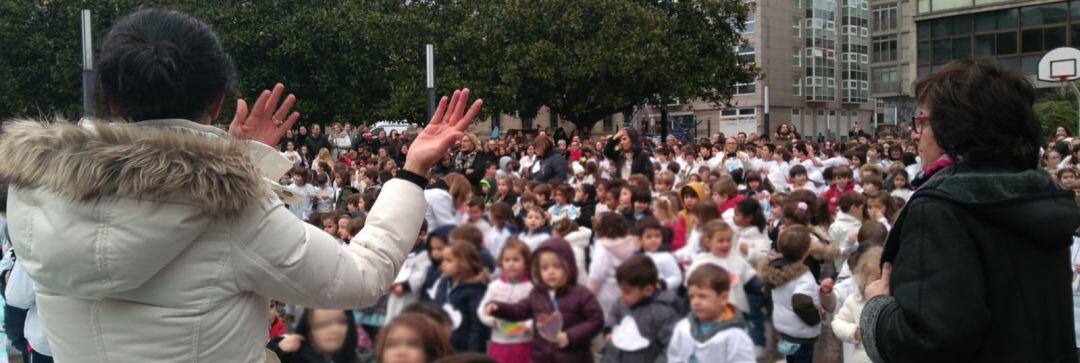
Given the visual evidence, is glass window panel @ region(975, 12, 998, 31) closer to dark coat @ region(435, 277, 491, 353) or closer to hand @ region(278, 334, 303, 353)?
dark coat @ region(435, 277, 491, 353)

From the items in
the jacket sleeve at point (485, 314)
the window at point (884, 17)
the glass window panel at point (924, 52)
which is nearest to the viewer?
the jacket sleeve at point (485, 314)

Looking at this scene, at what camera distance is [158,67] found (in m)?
1.69

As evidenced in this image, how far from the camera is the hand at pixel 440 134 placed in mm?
1873

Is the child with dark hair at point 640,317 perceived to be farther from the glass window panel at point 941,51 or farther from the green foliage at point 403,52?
the glass window panel at point 941,51

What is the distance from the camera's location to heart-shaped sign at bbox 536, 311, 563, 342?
5.62m

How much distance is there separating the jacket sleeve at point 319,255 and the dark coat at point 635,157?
31.8 feet

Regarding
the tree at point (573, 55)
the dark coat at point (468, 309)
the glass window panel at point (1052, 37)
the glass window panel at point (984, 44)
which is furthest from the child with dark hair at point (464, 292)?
the glass window panel at point (984, 44)

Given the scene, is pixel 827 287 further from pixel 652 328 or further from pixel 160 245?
pixel 160 245

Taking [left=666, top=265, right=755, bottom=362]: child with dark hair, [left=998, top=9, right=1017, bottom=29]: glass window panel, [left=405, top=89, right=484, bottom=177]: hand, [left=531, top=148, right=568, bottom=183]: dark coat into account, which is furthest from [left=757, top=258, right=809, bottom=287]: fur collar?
[left=998, top=9, right=1017, bottom=29]: glass window panel

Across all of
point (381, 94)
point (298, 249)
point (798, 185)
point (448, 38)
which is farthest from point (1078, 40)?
point (298, 249)

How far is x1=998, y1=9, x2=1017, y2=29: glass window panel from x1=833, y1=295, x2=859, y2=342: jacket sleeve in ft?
112

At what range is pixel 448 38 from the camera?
2753 cm

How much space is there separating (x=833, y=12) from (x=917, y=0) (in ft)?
81.9

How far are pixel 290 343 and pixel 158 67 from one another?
140 inches
